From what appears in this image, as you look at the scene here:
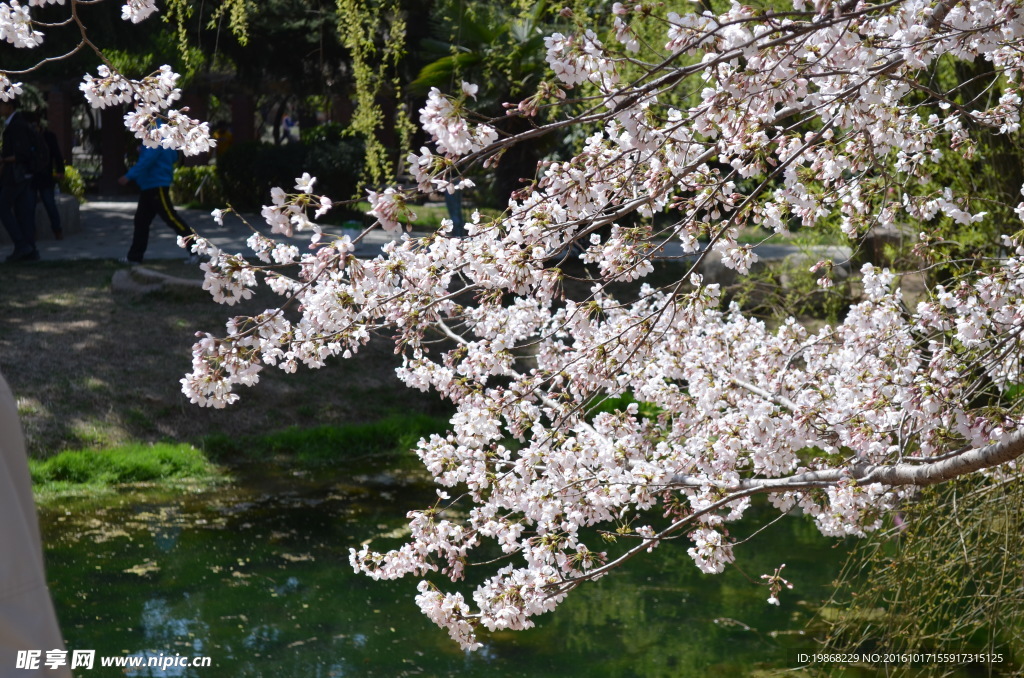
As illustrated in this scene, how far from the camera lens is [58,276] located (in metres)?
9.98

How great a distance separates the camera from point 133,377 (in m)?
7.91

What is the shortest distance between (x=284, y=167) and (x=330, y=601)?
11.0m

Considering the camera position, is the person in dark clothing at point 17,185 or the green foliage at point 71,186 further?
the green foliage at point 71,186

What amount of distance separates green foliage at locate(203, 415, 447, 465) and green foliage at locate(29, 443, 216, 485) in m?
0.21

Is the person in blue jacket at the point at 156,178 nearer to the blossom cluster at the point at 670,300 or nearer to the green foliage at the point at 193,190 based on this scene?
the green foliage at the point at 193,190

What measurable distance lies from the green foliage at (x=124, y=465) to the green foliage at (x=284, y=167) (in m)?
8.30

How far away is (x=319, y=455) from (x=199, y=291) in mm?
2673

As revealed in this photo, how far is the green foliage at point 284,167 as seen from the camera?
50.2 ft

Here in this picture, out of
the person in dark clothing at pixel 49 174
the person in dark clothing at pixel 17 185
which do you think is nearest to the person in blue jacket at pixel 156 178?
the person in dark clothing at pixel 17 185

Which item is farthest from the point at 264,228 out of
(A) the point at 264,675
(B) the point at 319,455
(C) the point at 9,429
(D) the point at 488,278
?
(C) the point at 9,429

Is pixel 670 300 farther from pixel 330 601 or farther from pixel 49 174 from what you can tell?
pixel 49 174

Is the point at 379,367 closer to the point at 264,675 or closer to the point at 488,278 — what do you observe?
the point at 264,675

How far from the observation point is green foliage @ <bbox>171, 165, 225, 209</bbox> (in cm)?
1625

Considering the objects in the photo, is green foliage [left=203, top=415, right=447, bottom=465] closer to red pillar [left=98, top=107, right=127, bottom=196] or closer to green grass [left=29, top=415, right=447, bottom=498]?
green grass [left=29, top=415, right=447, bottom=498]
